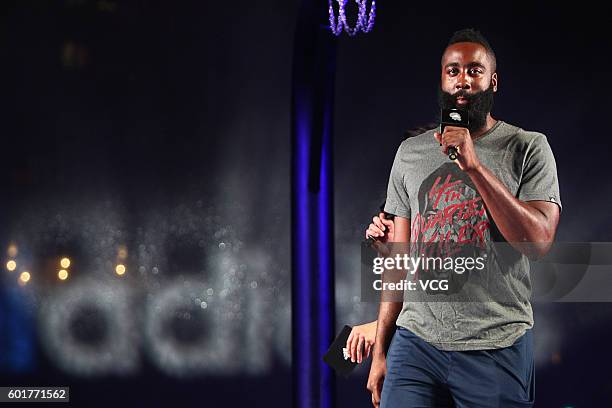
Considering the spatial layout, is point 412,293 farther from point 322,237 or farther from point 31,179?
point 31,179

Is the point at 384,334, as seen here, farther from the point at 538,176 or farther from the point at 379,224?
the point at 538,176

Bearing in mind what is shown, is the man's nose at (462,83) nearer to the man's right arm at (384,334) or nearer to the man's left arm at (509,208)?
the man's left arm at (509,208)

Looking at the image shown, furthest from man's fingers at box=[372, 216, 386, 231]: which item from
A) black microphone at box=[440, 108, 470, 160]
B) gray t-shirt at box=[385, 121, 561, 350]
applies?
black microphone at box=[440, 108, 470, 160]

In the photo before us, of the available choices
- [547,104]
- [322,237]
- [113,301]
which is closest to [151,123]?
[113,301]

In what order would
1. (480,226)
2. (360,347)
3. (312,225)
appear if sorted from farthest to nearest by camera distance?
(312,225) < (360,347) < (480,226)

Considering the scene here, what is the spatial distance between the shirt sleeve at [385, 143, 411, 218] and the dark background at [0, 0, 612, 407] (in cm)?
192

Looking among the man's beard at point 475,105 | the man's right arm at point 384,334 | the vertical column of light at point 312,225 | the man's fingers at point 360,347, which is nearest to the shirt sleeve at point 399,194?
the man's right arm at point 384,334

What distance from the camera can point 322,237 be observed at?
3350mm

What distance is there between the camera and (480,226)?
2.01 meters

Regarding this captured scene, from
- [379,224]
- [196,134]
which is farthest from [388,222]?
[196,134]

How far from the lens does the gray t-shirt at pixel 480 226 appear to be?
→ 1.96m

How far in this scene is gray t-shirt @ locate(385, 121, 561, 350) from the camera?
196 cm

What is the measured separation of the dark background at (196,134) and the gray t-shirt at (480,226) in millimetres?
2058

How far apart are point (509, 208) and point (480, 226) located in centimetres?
12
